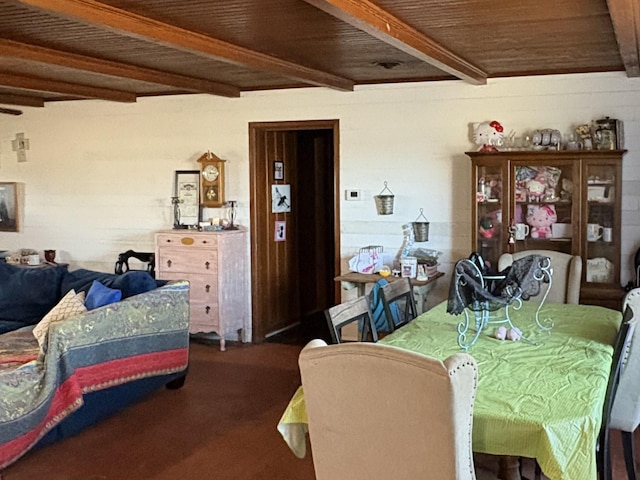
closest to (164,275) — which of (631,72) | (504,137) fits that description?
(504,137)

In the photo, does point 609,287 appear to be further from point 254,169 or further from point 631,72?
point 254,169

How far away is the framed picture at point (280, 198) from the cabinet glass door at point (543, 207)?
7.79ft

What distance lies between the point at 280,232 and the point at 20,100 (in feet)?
9.37

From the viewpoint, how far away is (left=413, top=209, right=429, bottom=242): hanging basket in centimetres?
599

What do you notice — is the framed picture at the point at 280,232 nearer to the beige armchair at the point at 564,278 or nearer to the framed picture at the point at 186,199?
the framed picture at the point at 186,199

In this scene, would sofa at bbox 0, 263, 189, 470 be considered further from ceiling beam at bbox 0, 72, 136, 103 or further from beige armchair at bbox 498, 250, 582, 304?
beige armchair at bbox 498, 250, 582, 304

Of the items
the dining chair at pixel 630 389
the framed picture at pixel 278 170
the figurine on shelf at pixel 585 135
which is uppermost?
the figurine on shelf at pixel 585 135

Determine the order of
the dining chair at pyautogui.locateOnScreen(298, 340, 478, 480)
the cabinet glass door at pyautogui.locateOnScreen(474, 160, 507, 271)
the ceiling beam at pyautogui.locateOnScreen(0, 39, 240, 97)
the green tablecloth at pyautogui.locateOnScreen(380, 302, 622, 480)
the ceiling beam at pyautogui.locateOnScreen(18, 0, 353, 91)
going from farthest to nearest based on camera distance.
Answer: the cabinet glass door at pyautogui.locateOnScreen(474, 160, 507, 271)
the ceiling beam at pyautogui.locateOnScreen(0, 39, 240, 97)
the ceiling beam at pyautogui.locateOnScreen(18, 0, 353, 91)
the green tablecloth at pyautogui.locateOnScreen(380, 302, 622, 480)
the dining chair at pyautogui.locateOnScreen(298, 340, 478, 480)

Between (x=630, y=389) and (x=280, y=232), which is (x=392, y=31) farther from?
(x=280, y=232)

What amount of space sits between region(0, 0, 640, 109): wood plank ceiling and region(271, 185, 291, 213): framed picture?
46.9 inches

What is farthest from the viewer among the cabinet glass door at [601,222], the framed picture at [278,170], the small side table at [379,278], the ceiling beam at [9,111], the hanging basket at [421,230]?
the ceiling beam at [9,111]

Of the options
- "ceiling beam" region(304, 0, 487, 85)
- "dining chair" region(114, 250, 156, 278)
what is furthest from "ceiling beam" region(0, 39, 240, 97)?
"ceiling beam" region(304, 0, 487, 85)

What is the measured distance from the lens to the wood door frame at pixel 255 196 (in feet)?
20.6

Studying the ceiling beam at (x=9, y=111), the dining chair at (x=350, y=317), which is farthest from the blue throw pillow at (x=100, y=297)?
the ceiling beam at (x=9, y=111)
